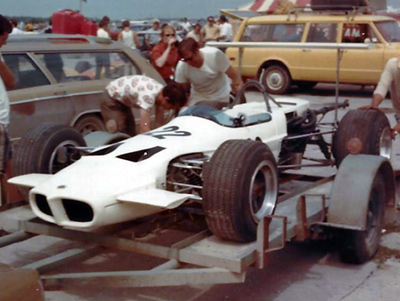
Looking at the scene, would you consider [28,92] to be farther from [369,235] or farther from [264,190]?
[369,235]

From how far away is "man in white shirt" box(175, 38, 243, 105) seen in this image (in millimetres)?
6852

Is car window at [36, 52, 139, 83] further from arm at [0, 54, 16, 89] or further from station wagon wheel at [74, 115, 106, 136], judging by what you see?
arm at [0, 54, 16, 89]

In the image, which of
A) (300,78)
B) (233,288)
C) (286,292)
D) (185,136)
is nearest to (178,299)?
(233,288)

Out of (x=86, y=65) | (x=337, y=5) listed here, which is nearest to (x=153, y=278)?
(x=86, y=65)

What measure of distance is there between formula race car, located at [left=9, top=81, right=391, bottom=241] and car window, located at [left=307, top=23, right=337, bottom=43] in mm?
9525

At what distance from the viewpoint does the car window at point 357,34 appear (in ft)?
48.1

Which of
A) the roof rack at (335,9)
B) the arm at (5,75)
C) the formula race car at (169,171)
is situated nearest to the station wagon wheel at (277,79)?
the roof rack at (335,9)

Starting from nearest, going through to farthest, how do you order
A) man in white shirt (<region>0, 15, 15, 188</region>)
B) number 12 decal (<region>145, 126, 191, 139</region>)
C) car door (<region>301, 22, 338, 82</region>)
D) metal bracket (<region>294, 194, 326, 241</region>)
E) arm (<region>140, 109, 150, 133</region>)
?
metal bracket (<region>294, 194, 326, 241</region>), number 12 decal (<region>145, 126, 191, 139</region>), man in white shirt (<region>0, 15, 15, 188</region>), arm (<region>140, 109, 150, 133</region>), car door (<region>301, 22, 338, 82</region>)

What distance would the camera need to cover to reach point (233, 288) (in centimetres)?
492

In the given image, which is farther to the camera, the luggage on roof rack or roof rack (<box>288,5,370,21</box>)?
the luggage on roof rack

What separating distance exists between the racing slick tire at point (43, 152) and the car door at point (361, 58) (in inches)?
412

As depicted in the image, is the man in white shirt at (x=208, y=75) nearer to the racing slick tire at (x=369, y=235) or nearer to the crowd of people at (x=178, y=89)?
the crowd of people at (x=178, y=89)

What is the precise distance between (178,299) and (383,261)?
1.70 m

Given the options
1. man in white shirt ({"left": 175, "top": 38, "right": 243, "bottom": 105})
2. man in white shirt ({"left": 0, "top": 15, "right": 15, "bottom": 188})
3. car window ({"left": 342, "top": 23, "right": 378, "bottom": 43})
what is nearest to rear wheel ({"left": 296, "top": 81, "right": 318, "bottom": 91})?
car window ({"left": 342, "top": 23, "right": 378, "bottom": 43})
